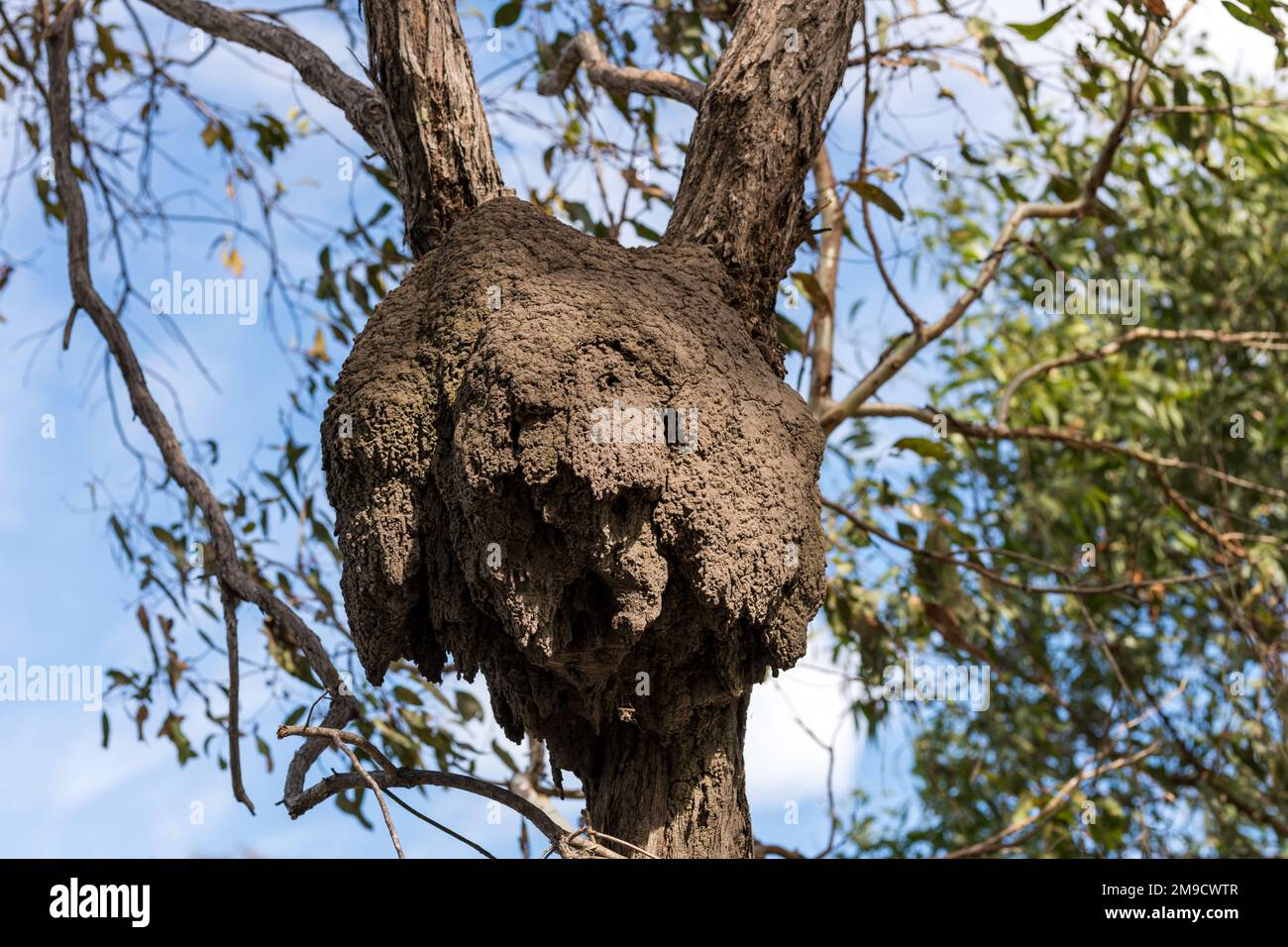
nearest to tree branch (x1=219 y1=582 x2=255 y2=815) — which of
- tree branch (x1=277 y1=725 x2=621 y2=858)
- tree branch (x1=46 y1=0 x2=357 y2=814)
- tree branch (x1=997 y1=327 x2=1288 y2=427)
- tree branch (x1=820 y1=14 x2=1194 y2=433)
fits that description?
tree branch (x1=46 y1=0 x2=357 y2=814)

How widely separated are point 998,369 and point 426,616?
17.0ft

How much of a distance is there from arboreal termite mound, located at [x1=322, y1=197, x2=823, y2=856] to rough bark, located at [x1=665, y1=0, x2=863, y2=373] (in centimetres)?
16

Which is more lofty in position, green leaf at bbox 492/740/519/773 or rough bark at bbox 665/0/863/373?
rough bark at bbox 665/0/863/373

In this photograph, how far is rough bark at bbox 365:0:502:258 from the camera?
2.70m

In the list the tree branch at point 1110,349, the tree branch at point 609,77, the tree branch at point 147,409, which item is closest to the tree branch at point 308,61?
the tree branch at point 147,409

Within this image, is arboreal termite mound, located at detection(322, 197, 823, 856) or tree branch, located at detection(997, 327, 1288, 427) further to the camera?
tree branch, located at detection(997, 327, 1288, 427)

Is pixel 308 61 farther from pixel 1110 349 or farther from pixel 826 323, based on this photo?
pixel 1110 349

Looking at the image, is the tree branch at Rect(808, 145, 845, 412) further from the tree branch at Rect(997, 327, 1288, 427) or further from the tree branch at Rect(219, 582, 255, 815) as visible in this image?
the tree branch at Rect(219, 582, 255, 815)

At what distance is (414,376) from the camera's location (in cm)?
238

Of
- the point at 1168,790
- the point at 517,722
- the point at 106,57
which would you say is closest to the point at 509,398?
the point at 517,722

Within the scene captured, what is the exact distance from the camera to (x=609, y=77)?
3961 millimetres

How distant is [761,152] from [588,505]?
3.43 ft
